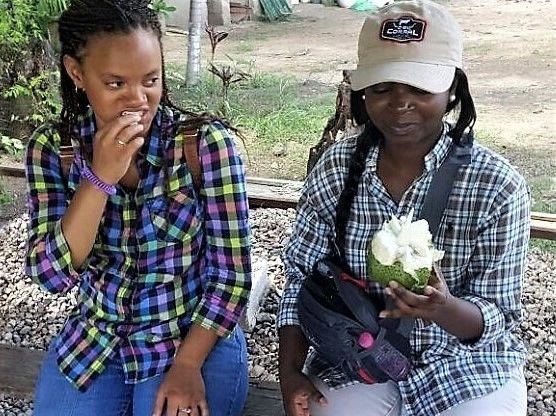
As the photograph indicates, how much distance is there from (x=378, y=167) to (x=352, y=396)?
632mm

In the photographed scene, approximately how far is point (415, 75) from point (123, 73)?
741mm

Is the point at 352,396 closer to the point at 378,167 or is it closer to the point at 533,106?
the point at 378,167

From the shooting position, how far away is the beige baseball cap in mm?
1960

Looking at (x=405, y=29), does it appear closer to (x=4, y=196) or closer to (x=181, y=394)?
(x=181, y=394)

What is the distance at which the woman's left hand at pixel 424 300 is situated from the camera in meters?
1.75

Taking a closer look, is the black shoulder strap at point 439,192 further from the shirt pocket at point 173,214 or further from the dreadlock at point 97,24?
the dreadlock at point 97,24

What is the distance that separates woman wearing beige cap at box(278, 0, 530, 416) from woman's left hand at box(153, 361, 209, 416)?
0.78 ft

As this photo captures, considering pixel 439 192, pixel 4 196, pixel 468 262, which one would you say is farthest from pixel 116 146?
pixel 4 196

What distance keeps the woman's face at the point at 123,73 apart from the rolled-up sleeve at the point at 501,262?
0.94 metres

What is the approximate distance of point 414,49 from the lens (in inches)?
78.2

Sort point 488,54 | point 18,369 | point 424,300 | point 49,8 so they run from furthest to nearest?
point 488,54 → point 49,8 → point 18,369 → point 424,300

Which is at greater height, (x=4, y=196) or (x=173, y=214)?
(x=173, y=214)

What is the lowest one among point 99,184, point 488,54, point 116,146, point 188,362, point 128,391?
point 488,54

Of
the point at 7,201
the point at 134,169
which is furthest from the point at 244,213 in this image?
the point at 7,201
